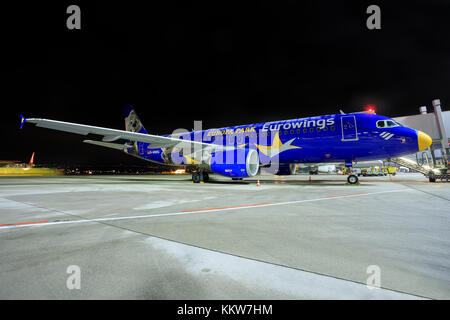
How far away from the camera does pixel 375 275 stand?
157 cm

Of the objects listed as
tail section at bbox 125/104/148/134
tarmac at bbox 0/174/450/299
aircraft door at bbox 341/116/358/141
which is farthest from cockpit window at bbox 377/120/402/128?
tail section at bbox 125/104/148/134

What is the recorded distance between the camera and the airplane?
951cm

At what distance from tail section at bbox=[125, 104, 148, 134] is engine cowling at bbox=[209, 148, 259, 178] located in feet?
33.8

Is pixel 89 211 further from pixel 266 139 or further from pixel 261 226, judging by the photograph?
pixel 266 139

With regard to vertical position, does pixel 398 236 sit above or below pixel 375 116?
below

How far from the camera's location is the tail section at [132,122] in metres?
18.7

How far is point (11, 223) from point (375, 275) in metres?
4.58

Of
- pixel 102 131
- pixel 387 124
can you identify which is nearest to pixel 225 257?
pixel 102 131

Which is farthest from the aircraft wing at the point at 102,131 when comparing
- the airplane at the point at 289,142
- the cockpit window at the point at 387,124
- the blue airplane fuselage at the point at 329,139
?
the cockpit window at the point at 387,124

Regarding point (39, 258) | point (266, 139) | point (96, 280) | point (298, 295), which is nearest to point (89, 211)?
point (39, 258)

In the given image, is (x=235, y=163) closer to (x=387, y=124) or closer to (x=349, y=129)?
(x=349, y=129)

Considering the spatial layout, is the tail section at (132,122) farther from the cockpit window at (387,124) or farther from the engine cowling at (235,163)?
the cockpit window at (387,124)
